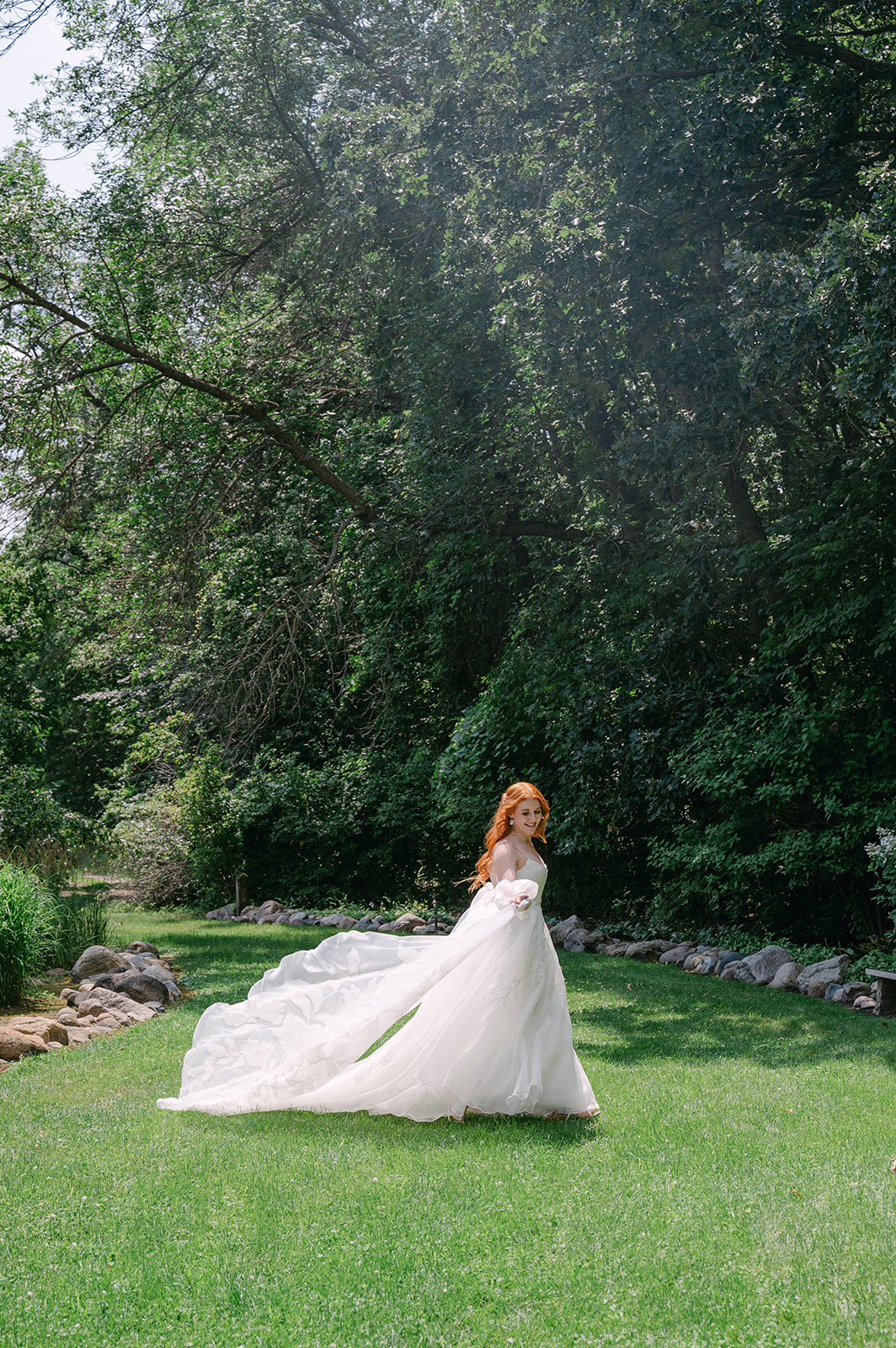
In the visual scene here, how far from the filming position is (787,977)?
1016 centimetres

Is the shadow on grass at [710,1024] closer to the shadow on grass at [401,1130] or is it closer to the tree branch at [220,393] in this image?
the shadow on grass at [401,1130]

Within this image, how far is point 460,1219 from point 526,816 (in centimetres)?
245

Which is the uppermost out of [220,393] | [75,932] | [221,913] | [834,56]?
[834,56]

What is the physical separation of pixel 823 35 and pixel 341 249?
279 inches

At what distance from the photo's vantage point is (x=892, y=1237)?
156 inches

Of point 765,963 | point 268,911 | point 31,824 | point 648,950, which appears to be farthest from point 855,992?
point 268,911

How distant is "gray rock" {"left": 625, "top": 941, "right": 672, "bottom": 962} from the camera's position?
1235 centimetres

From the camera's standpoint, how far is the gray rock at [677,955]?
12.0 m

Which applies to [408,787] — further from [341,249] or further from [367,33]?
[367,33]

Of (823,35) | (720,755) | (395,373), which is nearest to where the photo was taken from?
(823,35)

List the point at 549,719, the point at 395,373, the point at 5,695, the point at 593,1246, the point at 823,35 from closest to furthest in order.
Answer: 1. the point at 593,1246
2. the point at 823,35
3. the point at 549,719
4. the point at 395,373
5. the point at 5,695

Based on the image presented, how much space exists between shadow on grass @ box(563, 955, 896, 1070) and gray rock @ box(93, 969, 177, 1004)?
11.7 feet

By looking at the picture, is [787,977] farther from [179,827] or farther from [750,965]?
[179,827]

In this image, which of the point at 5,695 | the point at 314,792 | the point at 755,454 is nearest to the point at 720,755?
the point at 755,454
